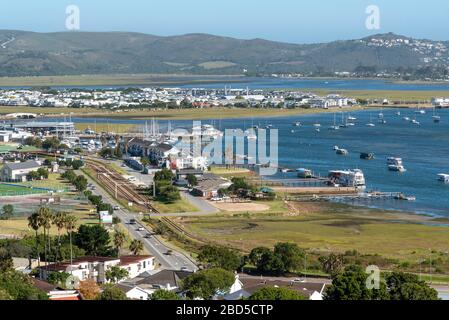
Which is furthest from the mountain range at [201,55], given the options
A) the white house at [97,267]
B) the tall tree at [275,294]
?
the tall tree at [275,294]

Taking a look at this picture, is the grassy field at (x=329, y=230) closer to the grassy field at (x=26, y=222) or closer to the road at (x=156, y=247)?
the road at (x=156, y=247)

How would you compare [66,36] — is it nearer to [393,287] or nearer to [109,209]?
[109,209]

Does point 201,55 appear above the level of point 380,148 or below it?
above

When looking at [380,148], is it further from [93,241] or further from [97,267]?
[97,267]

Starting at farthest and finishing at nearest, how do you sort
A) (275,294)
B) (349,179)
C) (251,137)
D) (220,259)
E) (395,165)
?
1. (251,137)
2. (395,165)
3. (349,179)
4. (220,259)
5. (275,294)

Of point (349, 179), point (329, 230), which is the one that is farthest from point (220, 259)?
point (349, 179)

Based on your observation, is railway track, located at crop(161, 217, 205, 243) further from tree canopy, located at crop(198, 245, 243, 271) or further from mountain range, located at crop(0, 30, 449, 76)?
mountain range, located at crop(0, 30, 449, 76)
